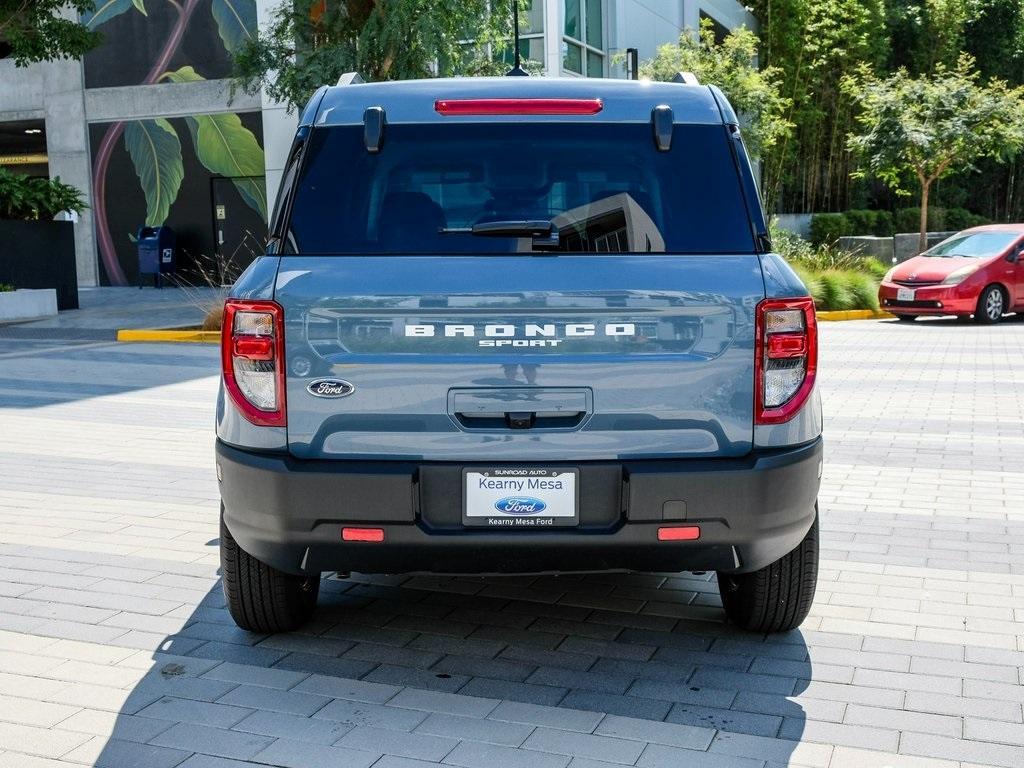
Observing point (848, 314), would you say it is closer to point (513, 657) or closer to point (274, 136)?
point (274, 136)

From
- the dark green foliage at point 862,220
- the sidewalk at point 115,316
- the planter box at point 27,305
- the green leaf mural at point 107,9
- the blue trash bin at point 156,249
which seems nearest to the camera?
the sidewalk at point 115,316

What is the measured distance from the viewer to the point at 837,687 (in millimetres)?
3977

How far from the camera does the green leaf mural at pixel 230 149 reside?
82.5ft

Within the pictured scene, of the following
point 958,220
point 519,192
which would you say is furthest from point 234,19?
point 958,220

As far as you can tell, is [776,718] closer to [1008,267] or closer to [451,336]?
[451,336]

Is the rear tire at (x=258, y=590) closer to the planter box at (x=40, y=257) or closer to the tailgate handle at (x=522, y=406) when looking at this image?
the tailgate handle at (x=522, y=406)

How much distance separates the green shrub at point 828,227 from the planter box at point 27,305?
71.7 feet

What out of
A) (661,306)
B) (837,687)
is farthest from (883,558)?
(661,306)

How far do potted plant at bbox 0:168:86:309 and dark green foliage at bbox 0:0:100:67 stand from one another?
2158 millimetres

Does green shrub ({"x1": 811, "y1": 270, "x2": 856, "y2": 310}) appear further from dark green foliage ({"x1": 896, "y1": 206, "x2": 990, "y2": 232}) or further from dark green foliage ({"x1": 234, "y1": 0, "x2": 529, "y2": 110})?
dark green foliage ({"x1": 896, "y1": 206, "x2": 990, "y2": 232})

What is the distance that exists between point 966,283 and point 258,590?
52.9ft

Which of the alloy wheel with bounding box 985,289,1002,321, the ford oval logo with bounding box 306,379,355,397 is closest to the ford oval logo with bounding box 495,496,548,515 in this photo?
the ford oval logo with bounding box 306,379,355,397

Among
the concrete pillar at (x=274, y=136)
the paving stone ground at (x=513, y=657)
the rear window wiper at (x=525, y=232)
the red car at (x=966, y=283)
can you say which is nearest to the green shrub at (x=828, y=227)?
the red car at (x=966, y=283)

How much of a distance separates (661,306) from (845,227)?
3358cm
